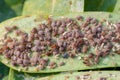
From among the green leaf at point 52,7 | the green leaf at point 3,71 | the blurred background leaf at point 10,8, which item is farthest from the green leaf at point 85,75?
the blurred background leaf at point 10,8

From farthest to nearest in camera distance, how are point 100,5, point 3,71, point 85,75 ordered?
point 100,5
point 3,71
point 85,75

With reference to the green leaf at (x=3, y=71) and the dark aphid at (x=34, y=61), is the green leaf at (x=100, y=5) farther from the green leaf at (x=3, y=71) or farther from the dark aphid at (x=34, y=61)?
the green leaf at (x=3, y=71)

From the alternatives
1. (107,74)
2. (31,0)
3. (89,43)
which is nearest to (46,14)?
(31,0)

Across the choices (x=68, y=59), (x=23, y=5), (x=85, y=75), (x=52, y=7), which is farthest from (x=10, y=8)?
(x=85, y=75)

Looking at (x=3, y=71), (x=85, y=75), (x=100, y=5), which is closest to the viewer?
(x=85, y=75)

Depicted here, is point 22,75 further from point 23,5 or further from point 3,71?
point 23,5
